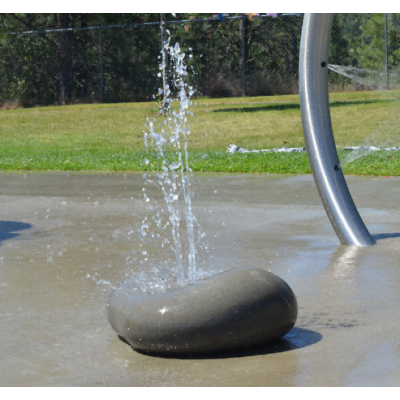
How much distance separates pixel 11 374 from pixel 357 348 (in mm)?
1772

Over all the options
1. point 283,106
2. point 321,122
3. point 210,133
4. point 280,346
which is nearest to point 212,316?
point 280,346

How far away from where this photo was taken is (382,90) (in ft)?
69.0

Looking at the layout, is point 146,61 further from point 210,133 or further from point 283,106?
point 210,133

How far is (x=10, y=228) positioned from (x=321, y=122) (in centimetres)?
333

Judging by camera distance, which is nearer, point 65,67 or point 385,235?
point 385,235

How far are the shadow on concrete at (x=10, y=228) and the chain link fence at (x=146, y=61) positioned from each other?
14.6m

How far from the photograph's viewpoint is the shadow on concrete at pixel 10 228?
299 inches

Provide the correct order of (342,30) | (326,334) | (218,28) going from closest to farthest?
(326,334) < (342,30) < (218,28)

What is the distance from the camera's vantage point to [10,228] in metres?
8.00

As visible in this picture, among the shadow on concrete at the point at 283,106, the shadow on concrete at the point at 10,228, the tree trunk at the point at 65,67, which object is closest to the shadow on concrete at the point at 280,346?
the shadow on concrete at the point at 10,228

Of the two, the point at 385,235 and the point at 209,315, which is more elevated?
the point at 209,315

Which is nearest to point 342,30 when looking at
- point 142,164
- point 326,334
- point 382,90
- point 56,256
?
point 382,90
